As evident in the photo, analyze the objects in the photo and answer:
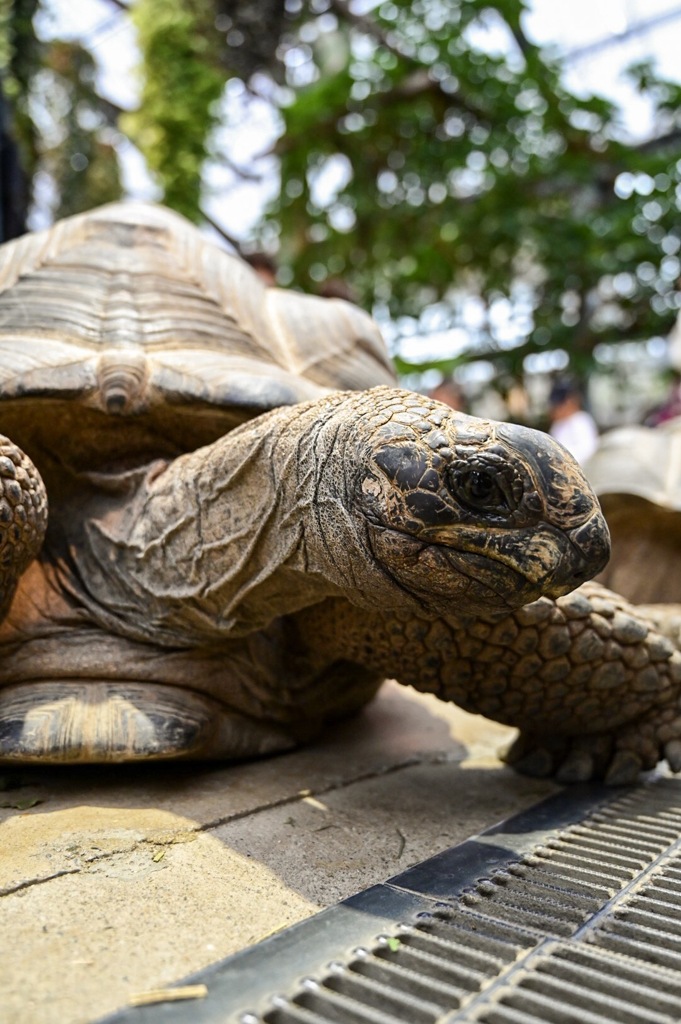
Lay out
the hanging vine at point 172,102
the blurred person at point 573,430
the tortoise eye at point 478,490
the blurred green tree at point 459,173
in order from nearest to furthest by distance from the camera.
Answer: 1. the tortoise eye at point 478,490
2. the blurred person at point 573,430
3. the hanging vine at point 172,102
4. the blurred green tree at point 459,173

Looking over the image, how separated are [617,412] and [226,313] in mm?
8749

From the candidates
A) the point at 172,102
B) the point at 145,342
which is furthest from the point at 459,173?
the point at 145,342

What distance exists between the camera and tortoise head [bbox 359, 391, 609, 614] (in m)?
1.41

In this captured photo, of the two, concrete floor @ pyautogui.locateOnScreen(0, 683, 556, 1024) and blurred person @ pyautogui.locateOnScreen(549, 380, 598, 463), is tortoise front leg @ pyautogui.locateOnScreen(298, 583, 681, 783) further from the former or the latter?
blurred person @ pyautogui.locateOnScreen(549, 380, 598, 463)

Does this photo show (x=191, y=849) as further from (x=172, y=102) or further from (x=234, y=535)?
(x=172, y=102)

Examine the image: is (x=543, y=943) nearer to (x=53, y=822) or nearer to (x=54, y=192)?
(x=53, y=822)

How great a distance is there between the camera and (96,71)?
637cm

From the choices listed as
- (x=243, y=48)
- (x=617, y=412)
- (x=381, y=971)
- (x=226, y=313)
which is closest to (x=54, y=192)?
(x=243, y=48)

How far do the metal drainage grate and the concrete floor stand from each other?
0.07m

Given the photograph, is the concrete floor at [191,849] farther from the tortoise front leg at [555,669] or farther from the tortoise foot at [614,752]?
the tortoise front leg at [555,669]

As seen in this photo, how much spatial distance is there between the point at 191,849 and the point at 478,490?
0.86 meters

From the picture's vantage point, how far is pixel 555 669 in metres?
2.05

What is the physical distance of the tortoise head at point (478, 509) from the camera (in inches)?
55.6

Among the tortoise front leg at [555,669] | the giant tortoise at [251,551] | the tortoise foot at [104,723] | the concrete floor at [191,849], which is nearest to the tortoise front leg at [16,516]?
the giant tortoise at [251,551]
